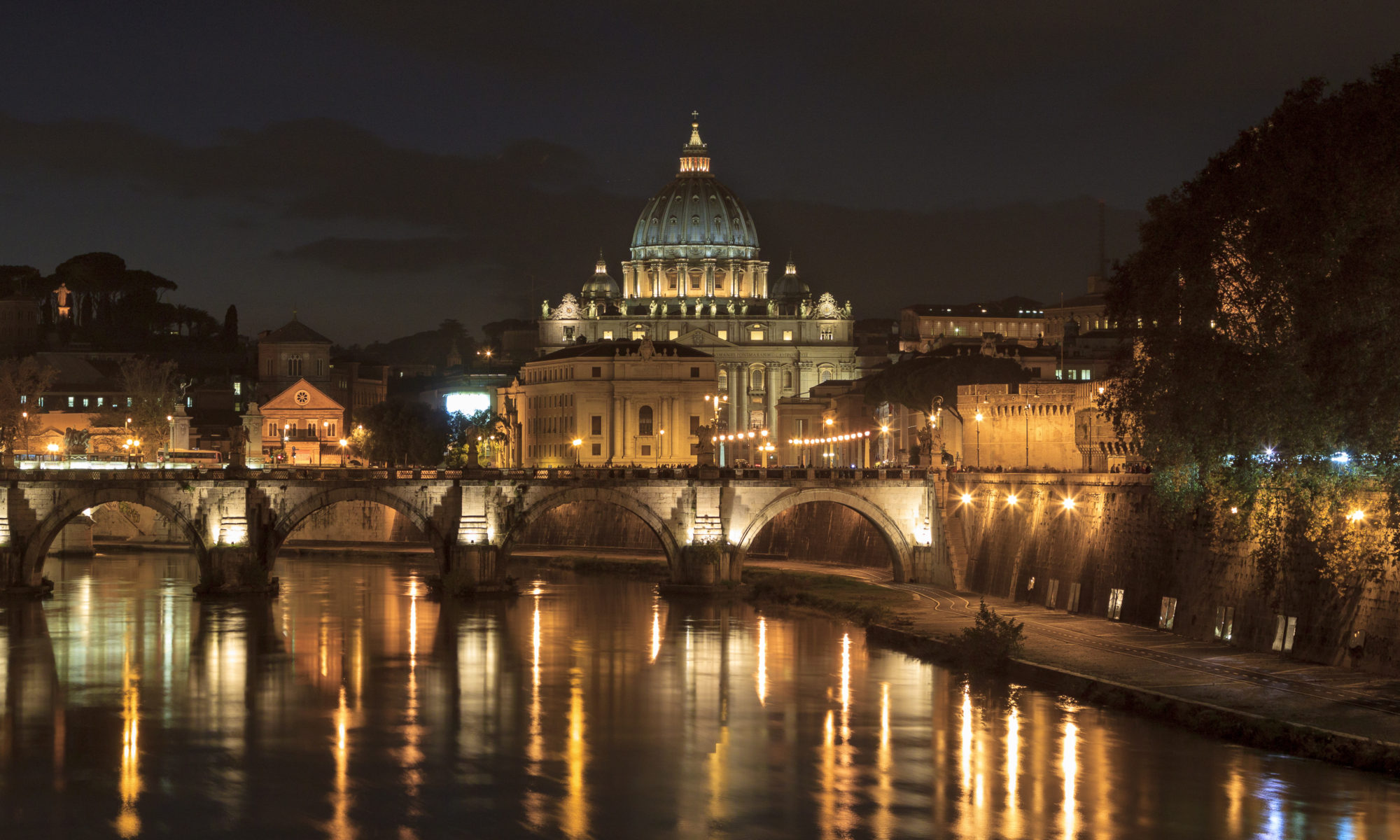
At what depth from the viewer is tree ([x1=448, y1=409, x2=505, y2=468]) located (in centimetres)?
8419

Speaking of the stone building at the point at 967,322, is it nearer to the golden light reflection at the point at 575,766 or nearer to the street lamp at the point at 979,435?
the street lamp at the point at 979,435

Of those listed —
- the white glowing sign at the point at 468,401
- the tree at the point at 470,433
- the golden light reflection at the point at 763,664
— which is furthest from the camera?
the white glowing sign at the point at 468,401

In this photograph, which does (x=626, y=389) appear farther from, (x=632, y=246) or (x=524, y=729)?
(x=524, y=729)

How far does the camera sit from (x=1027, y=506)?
136 ft

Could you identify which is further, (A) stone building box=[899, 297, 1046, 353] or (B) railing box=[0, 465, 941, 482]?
(A) stone building box=[899, 297, 1046, 353]

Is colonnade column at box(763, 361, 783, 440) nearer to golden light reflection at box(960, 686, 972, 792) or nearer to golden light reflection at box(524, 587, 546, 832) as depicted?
golden light reflection at box(524, 587, 546, 832)

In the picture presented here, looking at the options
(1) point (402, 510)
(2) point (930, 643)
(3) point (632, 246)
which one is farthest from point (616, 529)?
(3) point (632, 246)

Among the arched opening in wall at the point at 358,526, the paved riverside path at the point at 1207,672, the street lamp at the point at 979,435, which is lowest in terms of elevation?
the paved riverside path at the point at 1207,672

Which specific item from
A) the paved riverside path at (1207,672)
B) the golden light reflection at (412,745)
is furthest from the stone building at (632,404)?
the paved riverside path at (1207,672)

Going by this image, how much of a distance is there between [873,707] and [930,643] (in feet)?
15.8

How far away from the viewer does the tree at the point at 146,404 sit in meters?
81.4

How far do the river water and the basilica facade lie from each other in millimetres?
87651

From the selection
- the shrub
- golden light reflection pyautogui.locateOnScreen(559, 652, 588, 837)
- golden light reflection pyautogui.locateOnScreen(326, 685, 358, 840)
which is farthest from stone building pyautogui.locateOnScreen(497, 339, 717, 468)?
→ golden light reflection pyautogui.locateOnScreen(326, 685, 358, 840)

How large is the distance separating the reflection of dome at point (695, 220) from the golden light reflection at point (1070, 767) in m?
115
